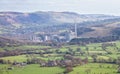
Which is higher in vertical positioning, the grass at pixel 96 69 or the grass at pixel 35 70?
the grass at pixel 96 69

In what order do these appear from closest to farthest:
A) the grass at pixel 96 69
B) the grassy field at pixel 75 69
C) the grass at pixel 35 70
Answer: the grass at pixel 96 69 → the grassy field at pixel 75 69 → the grass at pixel 35 70

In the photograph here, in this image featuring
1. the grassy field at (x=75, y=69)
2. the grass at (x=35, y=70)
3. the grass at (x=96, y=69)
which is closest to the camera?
the grass at (x=96, y=69)

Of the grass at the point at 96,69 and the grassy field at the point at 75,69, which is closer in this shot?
the grass at the point at 96,69

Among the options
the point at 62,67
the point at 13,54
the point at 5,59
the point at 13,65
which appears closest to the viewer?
the point at 62,67

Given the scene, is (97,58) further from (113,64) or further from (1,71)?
(1,71)

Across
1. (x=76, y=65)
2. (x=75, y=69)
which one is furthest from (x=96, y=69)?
(x=76, y=65)

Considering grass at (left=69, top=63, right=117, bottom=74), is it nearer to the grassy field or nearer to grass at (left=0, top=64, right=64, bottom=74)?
the grassy field

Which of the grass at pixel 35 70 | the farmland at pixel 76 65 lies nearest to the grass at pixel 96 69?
the farmland at pixel 76 65

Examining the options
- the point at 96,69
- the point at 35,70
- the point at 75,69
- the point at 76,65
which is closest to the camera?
the point at 96,69

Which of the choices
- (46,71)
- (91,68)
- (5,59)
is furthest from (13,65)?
(91,68)

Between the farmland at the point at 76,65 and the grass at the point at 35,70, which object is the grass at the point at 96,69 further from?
the grass at the point at 35,70

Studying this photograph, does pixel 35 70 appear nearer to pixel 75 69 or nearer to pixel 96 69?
pixel 75 69
